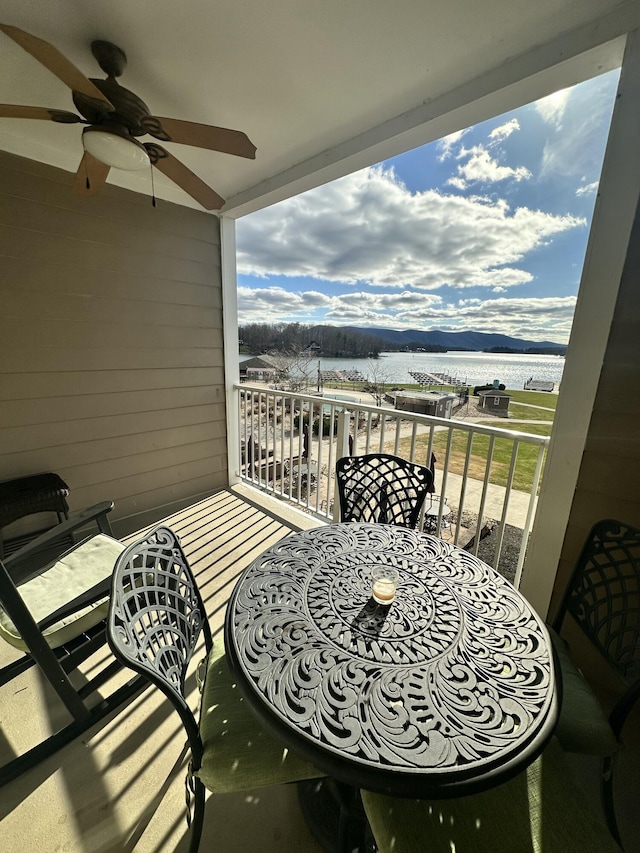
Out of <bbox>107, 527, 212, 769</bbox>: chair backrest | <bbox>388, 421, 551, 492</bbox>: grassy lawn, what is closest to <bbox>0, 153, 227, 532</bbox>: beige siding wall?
<bbox>107, 527, 212, 769</bbox>: chair backrest

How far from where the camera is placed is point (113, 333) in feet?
8.93

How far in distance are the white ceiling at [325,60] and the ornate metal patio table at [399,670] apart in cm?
223

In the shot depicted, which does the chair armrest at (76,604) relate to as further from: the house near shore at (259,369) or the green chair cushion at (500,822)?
the house near shore at (259,369)

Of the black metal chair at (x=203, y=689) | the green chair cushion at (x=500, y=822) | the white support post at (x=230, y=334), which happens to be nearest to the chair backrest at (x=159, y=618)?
the black metal chair at (x=203, y=689)

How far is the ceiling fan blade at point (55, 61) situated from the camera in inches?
42.0

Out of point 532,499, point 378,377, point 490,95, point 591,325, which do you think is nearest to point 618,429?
point 591,325

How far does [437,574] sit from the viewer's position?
1.23 metres

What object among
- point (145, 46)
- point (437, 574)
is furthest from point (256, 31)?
point (437, 574)

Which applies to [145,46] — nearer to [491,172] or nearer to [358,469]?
[358,469]

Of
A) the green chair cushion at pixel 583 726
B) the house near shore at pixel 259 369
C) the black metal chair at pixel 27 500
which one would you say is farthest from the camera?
the house near shore at pixel 259 369

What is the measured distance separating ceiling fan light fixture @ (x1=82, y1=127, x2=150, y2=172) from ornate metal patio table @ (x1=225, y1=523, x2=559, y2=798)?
6.51 ft

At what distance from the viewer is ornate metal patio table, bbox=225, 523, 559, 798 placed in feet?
2.28

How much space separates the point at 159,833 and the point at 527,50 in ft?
11.3

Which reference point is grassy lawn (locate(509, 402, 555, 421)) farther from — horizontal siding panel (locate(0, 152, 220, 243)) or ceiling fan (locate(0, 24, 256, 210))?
horizontal siding panel (locate(0, 152, 220, 243))
